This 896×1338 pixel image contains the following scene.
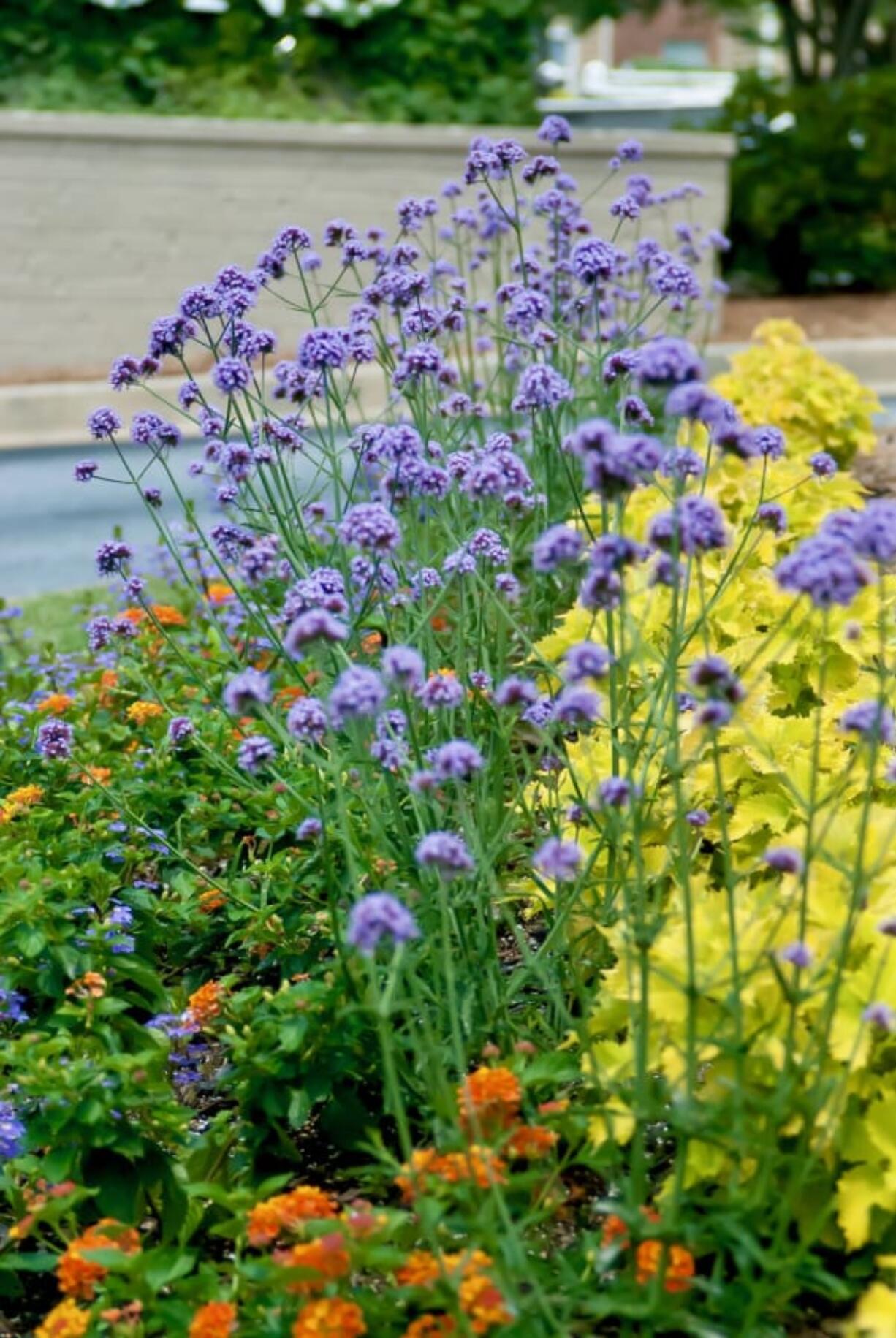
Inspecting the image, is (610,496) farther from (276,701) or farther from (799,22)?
(799,22)

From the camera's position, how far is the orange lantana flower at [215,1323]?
2145 mm

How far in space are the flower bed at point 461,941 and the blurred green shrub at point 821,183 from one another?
814cm

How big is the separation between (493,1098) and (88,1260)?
0.58 m

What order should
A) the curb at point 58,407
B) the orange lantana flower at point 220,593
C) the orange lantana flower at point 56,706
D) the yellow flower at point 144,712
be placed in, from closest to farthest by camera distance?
the yellow flower at point 144,712 < the orange lantana flower at point 56,706 < the orange lantana flower at point 220,593 < the curb at point 58,407

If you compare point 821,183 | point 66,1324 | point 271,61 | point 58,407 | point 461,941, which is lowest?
point 58,407

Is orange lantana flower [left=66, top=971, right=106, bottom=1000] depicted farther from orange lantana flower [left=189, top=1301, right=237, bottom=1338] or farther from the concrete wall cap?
the concrete wall cap

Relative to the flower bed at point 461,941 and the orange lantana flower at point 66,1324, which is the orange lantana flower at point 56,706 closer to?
the flower bed at point 461,941

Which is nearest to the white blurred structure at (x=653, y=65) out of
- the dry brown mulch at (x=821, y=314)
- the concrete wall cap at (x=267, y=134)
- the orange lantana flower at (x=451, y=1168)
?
the dry brown mulch at (x=821, y=314)

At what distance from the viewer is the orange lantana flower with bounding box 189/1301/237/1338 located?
2.14 m

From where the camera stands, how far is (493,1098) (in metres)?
2.28

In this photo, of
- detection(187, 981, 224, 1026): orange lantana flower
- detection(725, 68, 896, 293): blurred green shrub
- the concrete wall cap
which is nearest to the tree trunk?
detection(725, 68, 896, 293): blurred green shrub

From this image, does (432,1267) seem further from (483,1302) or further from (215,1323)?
(215,1323)

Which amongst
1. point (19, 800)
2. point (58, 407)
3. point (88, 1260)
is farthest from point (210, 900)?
point (58, 407)

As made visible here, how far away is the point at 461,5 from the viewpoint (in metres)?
11.5
